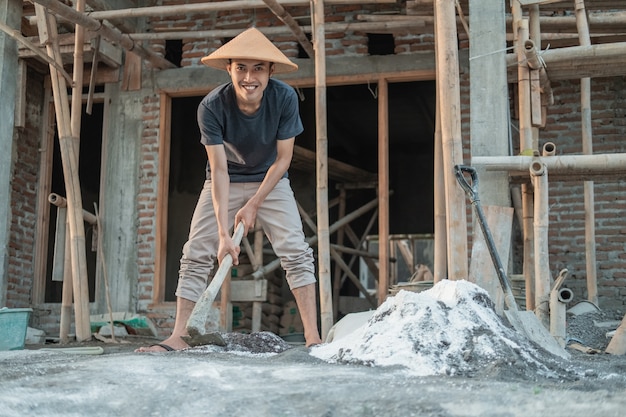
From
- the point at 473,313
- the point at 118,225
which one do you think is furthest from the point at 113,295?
the point at 473,313

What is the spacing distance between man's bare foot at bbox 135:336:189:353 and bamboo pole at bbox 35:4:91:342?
7.44 ft

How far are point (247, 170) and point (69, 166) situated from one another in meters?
2.25

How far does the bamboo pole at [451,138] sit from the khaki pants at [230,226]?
87 cm

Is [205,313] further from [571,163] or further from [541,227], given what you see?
[571,163]

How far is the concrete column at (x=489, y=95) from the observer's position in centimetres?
480

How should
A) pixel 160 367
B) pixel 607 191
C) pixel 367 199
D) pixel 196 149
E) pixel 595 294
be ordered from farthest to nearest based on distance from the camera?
1. pixel 367 199
2. pixel 196 149
3. pixel 607 191
4. pixel 595 294
5. pixel 160 367

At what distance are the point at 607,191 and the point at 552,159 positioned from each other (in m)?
3.32

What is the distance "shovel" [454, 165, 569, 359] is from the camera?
4.02 meters

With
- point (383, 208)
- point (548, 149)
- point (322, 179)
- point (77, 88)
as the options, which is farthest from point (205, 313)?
point (383, 208)

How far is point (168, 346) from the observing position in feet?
14.3

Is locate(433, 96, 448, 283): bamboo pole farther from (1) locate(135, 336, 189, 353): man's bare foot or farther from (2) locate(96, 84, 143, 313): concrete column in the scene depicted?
(2) locate(96, 84, 143, 313): concrete column

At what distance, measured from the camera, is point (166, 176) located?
835cm

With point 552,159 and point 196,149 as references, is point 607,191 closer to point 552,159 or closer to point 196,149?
point 552,159

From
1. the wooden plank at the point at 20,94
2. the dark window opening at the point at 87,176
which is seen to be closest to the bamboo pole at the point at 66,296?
the wooden plank at the point at 20,94
